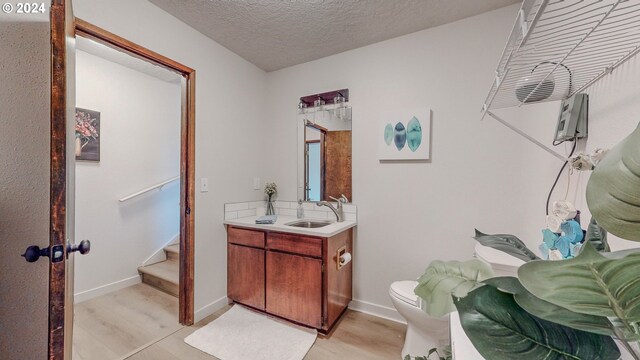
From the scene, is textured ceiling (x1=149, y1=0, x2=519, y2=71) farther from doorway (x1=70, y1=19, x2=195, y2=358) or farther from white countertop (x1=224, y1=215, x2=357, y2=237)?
white countertop (x1=224, y1=215, x2=357, y2=237)

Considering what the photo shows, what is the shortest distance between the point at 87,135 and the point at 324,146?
2299 mm

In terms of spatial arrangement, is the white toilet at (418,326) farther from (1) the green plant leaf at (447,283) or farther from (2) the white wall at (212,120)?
(2) the white wall at (212,120)

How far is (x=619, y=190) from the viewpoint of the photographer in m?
0.23

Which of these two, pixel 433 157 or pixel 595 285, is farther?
pixel 433 157

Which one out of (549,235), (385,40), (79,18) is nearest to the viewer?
(549,235)

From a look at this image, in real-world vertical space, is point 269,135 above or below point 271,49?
below

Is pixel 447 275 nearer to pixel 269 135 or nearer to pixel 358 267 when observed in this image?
pixel 358 267

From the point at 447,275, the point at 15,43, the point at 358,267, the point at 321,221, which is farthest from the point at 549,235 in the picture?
the point at 15,43

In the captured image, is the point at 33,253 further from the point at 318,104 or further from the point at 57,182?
the point at 318,104

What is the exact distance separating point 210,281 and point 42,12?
196cm

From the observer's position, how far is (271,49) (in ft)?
7.19

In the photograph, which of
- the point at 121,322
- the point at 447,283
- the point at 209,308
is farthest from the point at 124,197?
the point at 447,283

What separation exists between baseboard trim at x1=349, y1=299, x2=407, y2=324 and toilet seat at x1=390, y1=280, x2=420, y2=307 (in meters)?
0.46

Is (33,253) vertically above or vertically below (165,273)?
above
